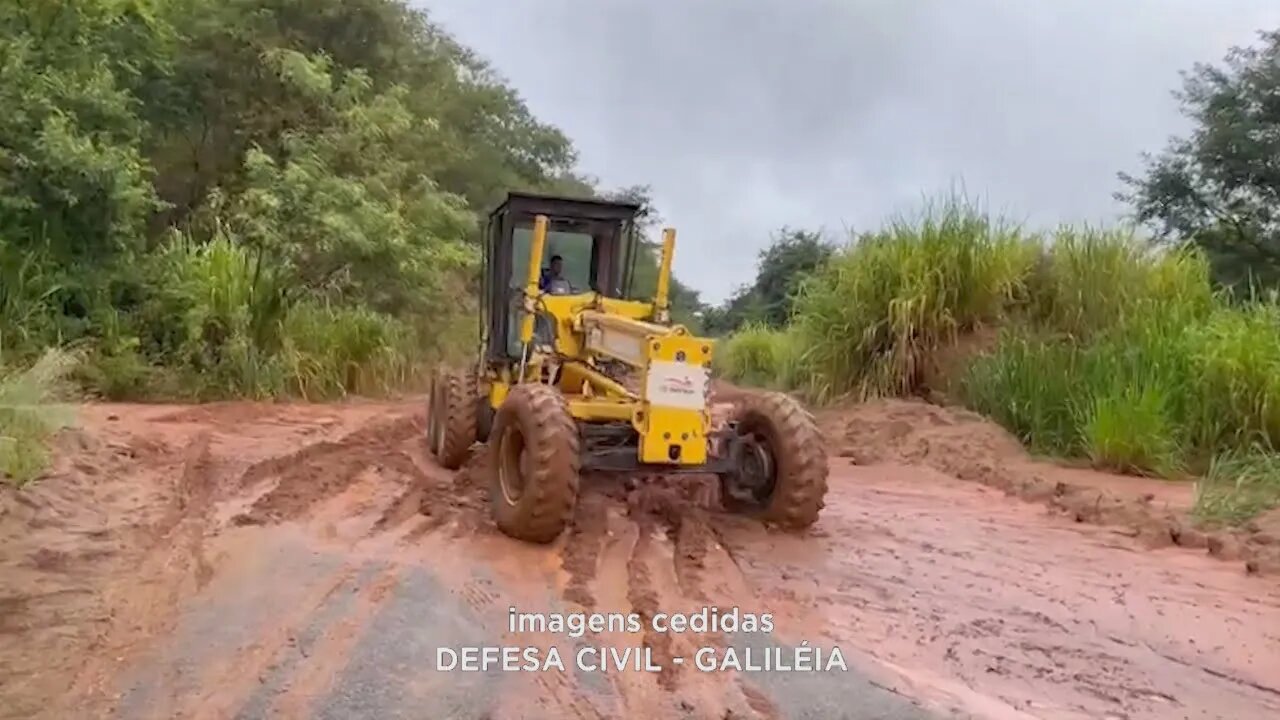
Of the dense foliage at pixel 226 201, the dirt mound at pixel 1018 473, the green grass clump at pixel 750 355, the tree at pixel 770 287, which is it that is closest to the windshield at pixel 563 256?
the dense foliage at pixel 226 201

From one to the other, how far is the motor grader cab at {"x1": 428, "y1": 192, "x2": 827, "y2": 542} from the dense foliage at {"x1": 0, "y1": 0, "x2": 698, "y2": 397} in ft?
9.42

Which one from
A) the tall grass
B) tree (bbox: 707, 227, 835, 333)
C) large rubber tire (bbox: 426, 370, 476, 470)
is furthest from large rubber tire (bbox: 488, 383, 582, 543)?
tree (bbox: 707, 227, 835, 333)

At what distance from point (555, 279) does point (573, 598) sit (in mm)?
3603

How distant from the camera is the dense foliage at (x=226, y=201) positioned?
1122 centimetres

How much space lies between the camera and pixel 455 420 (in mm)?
8398

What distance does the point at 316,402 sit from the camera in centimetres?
1293

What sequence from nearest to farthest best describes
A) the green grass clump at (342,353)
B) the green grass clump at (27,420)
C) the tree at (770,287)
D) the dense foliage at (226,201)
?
the green grass clump at (27,420), the dense foliage at (226,201), the green grass clump at (342,353), the tree at (770,287)

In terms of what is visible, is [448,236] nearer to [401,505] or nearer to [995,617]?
[401,505]

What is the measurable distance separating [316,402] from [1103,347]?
8112 mm

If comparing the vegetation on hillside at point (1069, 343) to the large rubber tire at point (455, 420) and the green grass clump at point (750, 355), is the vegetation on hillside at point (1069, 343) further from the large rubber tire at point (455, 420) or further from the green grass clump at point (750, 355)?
the green grass clump at point (750, 355)

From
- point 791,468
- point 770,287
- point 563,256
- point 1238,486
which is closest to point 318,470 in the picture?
point 563,256

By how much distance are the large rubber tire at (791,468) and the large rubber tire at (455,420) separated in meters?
2.37

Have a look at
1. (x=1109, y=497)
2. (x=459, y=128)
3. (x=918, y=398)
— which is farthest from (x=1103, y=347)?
(x=459, y=128)

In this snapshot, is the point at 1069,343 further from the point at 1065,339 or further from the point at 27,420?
the point at 27,420
